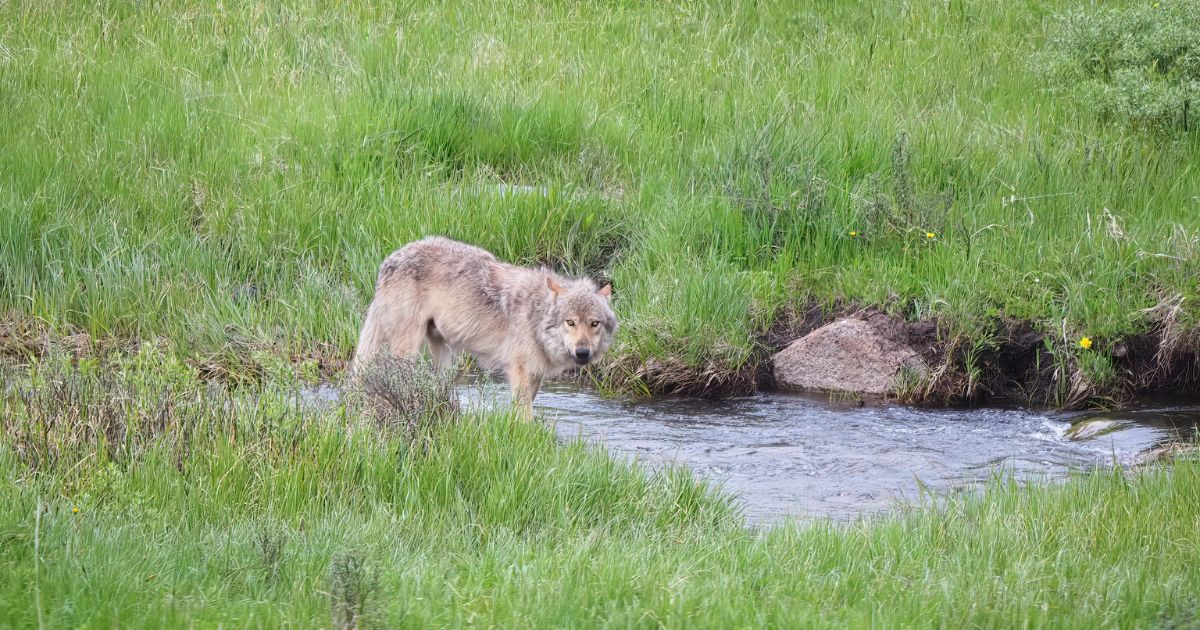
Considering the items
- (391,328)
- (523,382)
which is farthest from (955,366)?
(391,328)

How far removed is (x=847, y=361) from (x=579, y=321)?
7.72 feet

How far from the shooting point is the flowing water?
704cm

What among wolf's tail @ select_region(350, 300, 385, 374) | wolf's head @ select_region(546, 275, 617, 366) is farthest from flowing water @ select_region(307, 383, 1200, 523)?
wolf's tail @ select_region(350, 300, 385, 374)

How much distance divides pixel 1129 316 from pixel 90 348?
809 cm

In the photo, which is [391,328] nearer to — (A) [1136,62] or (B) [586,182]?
(B) [586,182]

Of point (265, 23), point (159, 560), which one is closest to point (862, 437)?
point (159, 560)

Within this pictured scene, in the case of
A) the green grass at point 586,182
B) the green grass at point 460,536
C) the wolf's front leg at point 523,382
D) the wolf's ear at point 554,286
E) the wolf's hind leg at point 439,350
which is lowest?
the green grass at point 460,536

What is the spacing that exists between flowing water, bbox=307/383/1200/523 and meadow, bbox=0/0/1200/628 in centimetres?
41

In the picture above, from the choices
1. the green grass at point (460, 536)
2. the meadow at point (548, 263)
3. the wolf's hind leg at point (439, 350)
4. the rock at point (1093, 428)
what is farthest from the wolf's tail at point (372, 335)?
the rock at point (1093, 428)

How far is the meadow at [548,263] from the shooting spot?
14.5ft

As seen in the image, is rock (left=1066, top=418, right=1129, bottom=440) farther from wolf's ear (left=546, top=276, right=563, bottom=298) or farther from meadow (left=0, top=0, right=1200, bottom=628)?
wolf's ear (left=546, top=276, right=563, bottom=298)

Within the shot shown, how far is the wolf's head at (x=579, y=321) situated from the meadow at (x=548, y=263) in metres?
1.06

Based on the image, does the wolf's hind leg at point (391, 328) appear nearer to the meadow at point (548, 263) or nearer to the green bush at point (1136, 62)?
the meadow at point (548, 263)

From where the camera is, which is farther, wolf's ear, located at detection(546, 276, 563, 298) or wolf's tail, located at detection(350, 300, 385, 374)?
wolf's tail, located at detection(350, 300, 385, 374)
